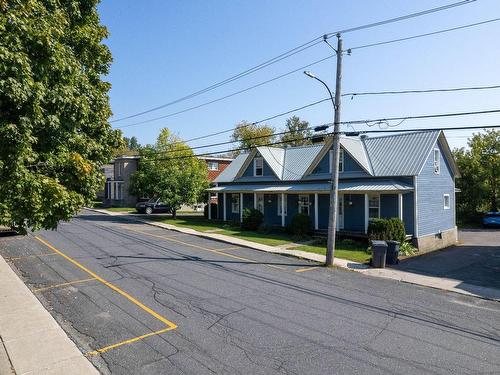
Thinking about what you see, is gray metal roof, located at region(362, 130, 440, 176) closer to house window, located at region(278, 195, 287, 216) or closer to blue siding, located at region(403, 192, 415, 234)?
blue siding, located at region(403, 192, 415, 234)

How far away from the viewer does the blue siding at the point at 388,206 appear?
2314cm

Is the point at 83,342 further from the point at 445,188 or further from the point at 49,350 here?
the point at 445,188

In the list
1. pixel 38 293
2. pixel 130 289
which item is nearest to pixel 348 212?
pixel 130 289

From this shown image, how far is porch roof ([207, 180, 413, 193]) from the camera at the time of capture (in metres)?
22.4

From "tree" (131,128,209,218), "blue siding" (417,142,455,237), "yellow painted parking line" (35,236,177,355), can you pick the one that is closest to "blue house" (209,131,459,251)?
"blue siding" (417,142,455,237)

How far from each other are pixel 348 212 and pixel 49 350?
2060 cm

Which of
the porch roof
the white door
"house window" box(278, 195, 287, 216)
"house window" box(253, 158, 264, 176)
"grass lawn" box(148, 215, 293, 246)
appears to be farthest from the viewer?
"house window" box(253, 158, 264, 176)

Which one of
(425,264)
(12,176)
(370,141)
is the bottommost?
(425,264)

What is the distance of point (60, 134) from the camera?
25.0 ft

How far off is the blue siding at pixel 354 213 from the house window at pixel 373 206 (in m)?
0.42

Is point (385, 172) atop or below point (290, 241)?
atop

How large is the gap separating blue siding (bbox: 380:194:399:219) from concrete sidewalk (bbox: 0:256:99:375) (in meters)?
19.1

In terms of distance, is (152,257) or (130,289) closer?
(130,289)

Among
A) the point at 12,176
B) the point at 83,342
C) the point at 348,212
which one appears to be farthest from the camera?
the point at 348,212
